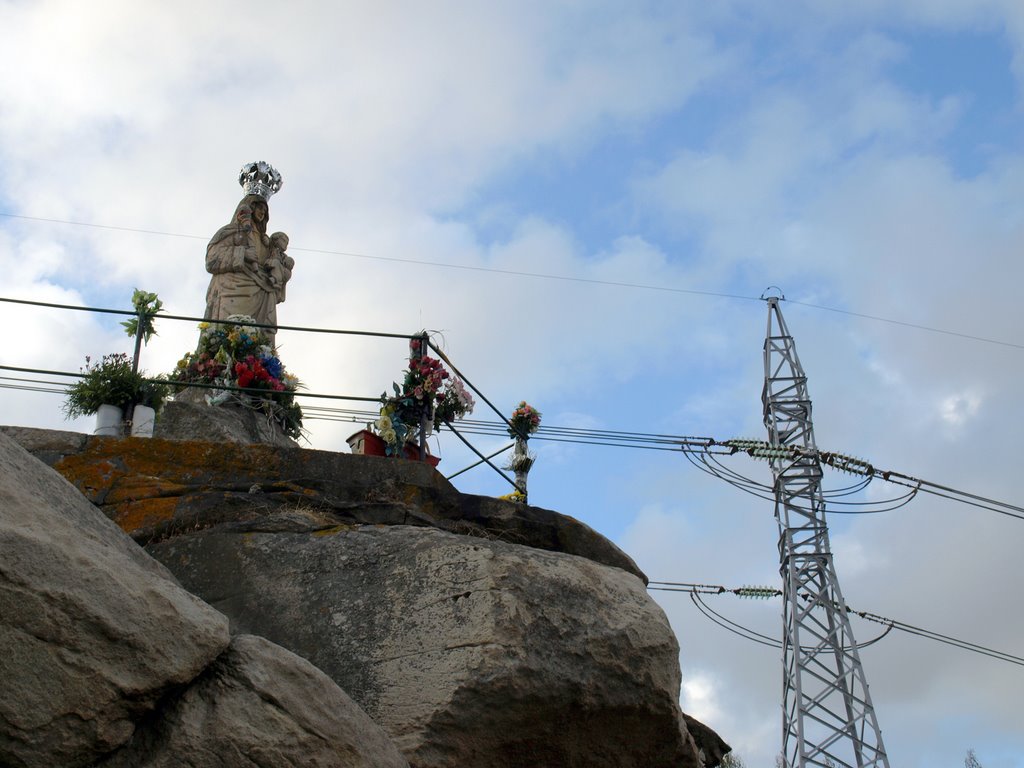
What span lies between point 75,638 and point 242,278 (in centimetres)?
954

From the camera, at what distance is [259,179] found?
47.3 feet

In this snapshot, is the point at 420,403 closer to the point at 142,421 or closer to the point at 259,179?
the point at 142,421

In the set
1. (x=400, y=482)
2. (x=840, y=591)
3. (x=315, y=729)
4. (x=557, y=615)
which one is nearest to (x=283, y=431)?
(x=400, y=482)

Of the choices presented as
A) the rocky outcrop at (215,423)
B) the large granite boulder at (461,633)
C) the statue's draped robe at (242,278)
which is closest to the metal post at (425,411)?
the rocky outcrop at (215,423)

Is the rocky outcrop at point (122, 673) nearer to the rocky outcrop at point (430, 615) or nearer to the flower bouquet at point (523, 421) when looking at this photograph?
the rocky outcrop at point (430, 615)

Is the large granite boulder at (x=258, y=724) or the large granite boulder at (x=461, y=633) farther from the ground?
the large granite boulder at (x=461, y=633)

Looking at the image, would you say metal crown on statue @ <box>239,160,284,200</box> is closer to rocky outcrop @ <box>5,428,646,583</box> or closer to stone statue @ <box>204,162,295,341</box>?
stone statue @ <box>204,162,295,341</box>

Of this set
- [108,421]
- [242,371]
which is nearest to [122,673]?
[108,421]

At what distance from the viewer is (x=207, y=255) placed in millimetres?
13922

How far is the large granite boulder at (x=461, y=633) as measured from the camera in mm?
6586

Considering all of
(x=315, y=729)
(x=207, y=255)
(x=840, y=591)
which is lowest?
(x=315, y=729)

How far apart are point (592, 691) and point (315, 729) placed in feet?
7.37

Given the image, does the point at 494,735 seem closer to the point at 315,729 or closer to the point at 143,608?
the point at 315,729

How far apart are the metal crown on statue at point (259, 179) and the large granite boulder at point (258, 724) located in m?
9.85
